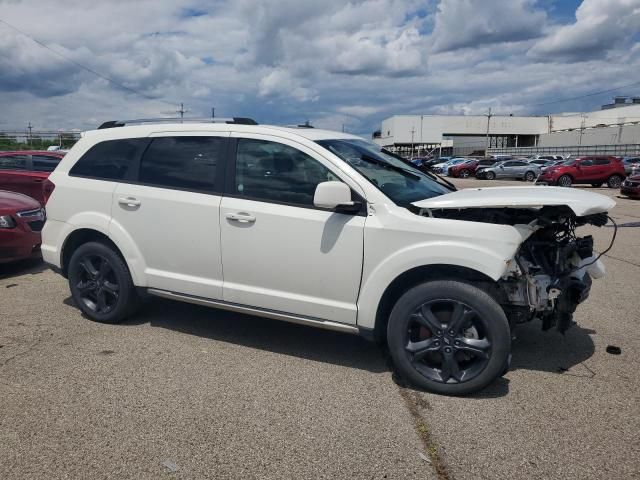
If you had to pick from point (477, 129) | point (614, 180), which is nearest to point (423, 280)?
point (614, 180)

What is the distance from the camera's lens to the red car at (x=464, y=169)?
42.5m

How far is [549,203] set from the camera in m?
3.38

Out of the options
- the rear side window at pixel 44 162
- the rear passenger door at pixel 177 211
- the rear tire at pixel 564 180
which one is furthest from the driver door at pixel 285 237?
the rear tire at pixel 564 180

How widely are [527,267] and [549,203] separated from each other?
54 centimetres

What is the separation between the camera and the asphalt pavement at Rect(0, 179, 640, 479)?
278 centimetres

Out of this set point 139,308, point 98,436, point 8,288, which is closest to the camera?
point 98,436

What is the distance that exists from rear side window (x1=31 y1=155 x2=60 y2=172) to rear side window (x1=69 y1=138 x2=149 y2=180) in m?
6.00

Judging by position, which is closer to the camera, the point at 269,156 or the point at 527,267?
the point at 527,267

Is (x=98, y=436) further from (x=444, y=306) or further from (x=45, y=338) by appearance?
(x=444, y=306)

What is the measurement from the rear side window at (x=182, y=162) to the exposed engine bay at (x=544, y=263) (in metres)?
1.76

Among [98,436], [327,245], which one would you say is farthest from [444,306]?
[98,436]

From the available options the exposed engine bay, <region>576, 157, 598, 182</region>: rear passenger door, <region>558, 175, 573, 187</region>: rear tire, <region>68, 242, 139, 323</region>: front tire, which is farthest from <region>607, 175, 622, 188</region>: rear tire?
<region>68, 242, 139, 323</region>: front tire

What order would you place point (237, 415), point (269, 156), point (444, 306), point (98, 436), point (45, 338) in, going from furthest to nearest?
point (45, 338), point (269, 156), point (444, 306), point (237, 415), point (98, 436)

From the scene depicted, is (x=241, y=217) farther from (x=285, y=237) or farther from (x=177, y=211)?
(x=177, y=211)
